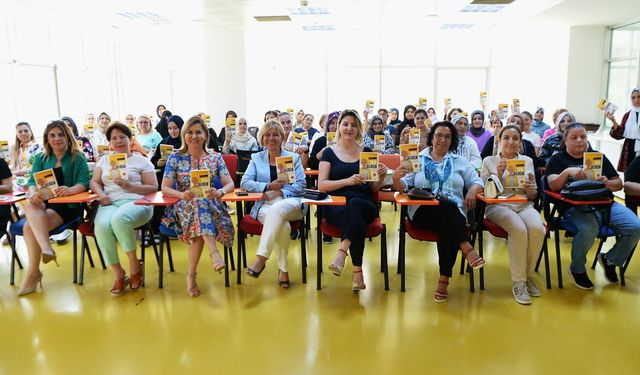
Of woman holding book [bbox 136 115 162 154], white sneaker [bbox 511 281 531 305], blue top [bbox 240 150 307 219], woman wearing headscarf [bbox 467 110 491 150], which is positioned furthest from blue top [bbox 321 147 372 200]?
woman holding book [bbox 136 115 162 154]

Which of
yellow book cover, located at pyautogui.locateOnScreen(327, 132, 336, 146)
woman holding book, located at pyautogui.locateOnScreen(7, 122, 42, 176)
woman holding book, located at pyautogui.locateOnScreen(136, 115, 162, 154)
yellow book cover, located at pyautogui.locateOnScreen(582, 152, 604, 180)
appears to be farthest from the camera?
woman holding book, located at pyautogui.locateOnScreen(136, 115, 162, 154)

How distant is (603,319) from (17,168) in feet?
17.3

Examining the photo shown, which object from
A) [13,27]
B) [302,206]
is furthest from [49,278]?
[13,27]

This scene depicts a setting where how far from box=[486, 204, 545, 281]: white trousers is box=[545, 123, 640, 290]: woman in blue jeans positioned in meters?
0.34

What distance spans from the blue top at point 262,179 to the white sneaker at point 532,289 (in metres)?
1.77

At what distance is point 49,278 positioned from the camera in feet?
12.0

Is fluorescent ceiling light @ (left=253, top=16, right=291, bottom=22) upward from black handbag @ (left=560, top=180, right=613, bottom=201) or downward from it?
upward

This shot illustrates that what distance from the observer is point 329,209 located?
11.0ft

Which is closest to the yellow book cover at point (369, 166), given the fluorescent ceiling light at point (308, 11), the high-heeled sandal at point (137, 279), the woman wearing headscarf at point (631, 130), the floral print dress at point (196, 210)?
the floral print dress at point (196, 210)

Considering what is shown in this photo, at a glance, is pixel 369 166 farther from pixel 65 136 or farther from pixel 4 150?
pixel 4 150

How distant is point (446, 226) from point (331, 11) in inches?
240

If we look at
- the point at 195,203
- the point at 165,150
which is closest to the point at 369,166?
the point at 195,203

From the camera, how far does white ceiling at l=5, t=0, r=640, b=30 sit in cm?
677

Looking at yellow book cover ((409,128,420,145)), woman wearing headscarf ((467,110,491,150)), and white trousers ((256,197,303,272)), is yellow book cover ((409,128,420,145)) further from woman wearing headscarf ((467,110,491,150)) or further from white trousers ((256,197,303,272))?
white trousers ((256,197,303,272))
